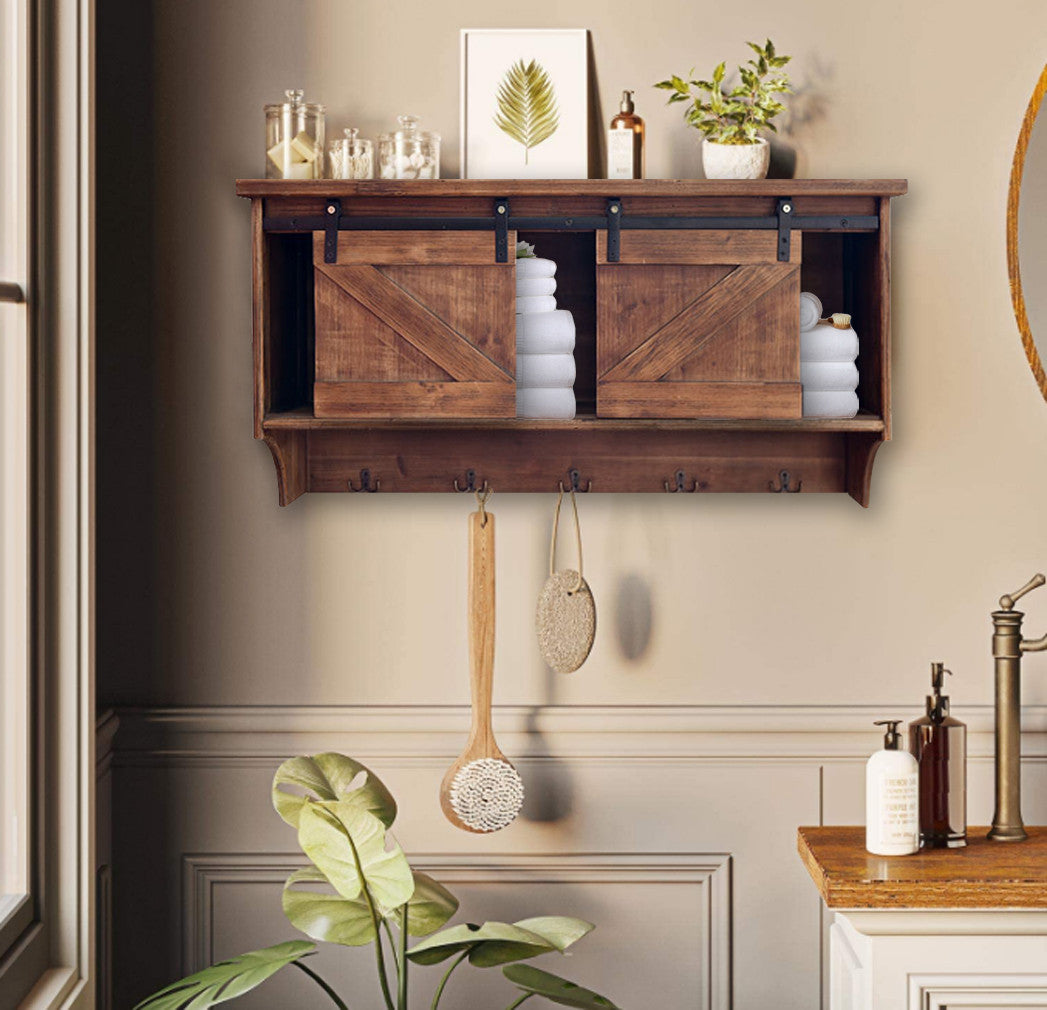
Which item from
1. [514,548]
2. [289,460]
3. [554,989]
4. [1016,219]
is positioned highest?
[1016,219]

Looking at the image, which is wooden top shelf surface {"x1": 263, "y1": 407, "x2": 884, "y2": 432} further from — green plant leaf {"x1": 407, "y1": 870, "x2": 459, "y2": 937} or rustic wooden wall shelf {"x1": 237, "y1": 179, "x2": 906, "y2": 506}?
green plant leaf {"x1": 407, "y1": 870, "x2": 459, "y2": 937}

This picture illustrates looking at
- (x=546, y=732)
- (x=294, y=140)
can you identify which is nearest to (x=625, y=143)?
(x=294, y=140)

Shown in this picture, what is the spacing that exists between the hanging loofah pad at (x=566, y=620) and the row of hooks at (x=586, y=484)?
0.47ft

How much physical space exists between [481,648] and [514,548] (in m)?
0.17

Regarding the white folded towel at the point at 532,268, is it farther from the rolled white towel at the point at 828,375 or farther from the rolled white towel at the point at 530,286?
the rolled white towel at the point at 828,375

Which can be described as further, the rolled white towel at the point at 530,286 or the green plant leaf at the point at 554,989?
the rolled white towel at the point at 530,286

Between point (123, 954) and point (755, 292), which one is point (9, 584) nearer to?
point (123, 954)

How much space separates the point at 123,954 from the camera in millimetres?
1846

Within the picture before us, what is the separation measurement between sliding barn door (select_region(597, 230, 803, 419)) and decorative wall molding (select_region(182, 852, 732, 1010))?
0.68m

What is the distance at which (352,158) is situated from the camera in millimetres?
1711

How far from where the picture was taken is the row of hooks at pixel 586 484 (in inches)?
72.3

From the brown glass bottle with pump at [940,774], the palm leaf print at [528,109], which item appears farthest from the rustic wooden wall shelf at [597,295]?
the brown glass bottle with pump at [940,774]

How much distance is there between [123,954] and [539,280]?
46.3 inches

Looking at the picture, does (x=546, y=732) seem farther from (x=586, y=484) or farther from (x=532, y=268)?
(x=532, y=268)
